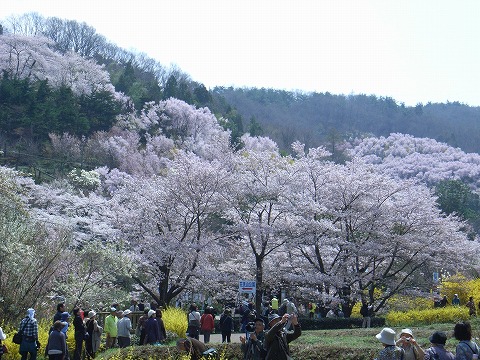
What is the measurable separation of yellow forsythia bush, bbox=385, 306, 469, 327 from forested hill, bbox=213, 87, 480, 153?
96.9m

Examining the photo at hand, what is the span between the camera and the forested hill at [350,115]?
427 ft

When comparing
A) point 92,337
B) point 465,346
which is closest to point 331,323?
point 92,337

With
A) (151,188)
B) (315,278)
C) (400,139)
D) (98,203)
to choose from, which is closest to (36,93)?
(98,203)

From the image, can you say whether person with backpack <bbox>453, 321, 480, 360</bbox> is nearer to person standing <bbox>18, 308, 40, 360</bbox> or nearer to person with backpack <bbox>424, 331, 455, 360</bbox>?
person with backpack <bbox>424, 331, 455, 360</bbox>

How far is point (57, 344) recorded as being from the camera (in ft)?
38.7

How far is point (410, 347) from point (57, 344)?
6.62m

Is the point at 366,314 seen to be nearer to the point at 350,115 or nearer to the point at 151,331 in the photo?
the point at 151,331

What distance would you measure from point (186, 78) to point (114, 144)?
4498 centimetres

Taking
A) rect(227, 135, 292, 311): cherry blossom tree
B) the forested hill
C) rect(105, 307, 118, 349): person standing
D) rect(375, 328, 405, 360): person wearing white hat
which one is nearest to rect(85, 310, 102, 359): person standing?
rect(105, 307, 118, 349): person standing

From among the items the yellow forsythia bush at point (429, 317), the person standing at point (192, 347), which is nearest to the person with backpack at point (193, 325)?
the person standing at point (192, 347)

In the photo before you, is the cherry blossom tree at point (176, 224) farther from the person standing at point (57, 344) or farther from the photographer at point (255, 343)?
the photographer at point (255, 343)

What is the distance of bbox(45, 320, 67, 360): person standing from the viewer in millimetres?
11789

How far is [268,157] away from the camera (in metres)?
27.8

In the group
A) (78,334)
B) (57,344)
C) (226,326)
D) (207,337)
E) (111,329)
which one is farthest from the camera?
(226,326)
